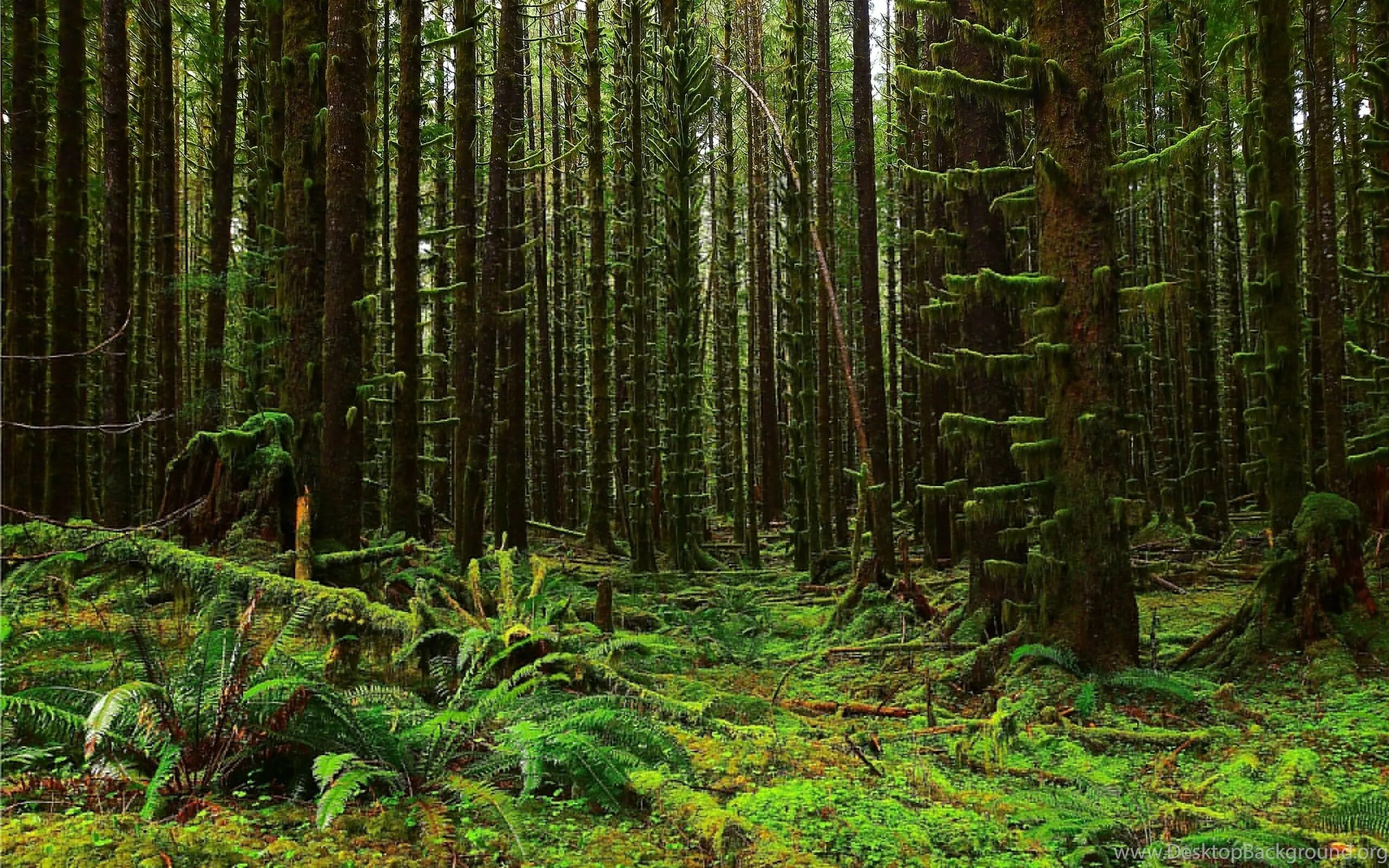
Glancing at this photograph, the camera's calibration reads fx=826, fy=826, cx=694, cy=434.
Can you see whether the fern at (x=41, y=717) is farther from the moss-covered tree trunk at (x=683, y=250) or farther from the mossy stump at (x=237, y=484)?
the moss-covered tree trunk at (x=683, y=250)

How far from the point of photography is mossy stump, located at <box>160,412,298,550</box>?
6.24 m

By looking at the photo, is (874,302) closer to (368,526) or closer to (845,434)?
(368,526)

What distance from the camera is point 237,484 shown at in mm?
6352

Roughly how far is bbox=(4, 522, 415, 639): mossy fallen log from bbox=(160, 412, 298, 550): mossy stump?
134 cm

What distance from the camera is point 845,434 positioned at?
2588 cm

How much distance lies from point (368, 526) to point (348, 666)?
8.69 metres

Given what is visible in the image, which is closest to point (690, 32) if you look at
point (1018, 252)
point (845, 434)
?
point (1018, 252)

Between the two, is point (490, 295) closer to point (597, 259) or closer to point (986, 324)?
point (597, 259)

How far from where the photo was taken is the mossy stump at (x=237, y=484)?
624 centimetres

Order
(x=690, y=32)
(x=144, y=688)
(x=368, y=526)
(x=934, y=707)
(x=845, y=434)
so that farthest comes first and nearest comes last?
(x=845, y=434), (x=368, y=526), (x=690, y=32), (x=934, y=707), (x=144, y=688)

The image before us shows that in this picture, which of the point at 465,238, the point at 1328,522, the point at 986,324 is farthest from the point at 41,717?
the point at 465,238

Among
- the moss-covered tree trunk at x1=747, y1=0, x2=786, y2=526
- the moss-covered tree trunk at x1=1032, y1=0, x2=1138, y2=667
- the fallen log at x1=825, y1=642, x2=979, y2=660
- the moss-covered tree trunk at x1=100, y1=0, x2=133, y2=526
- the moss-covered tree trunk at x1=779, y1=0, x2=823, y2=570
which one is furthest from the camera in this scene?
the moss-covered tree trunk at x1=747, y1=0, x2=786, y2=526

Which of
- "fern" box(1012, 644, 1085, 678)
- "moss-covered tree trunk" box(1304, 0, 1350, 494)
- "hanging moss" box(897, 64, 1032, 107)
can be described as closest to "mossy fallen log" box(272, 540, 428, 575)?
"fern" box(1012, 644, 1085, 678)

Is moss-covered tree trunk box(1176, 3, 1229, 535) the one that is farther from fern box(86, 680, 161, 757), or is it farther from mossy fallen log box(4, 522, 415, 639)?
fern box(86, 680, 161, 757)
